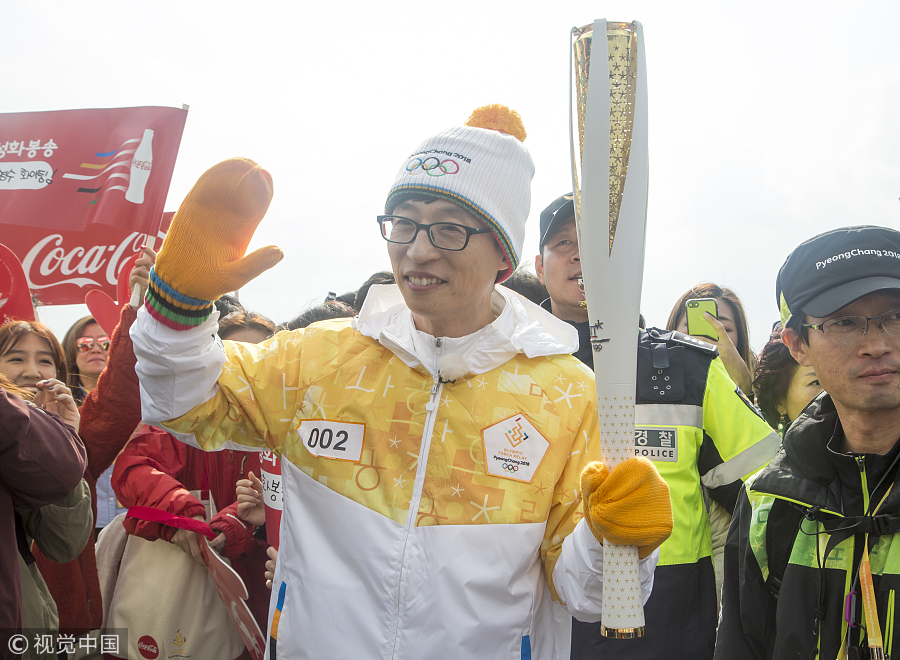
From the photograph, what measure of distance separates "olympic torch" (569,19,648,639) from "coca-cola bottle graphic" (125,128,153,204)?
10.8ft

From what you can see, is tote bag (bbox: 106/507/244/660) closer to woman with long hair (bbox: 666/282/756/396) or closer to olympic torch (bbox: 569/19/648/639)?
olympic torch (bbox: 569/19/648/639)

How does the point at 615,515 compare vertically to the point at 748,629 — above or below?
above

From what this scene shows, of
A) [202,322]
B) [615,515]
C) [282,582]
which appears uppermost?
[202,322]

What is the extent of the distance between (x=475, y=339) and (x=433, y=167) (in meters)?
0.49

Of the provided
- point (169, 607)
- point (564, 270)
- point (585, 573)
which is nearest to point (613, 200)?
point (585, 573)

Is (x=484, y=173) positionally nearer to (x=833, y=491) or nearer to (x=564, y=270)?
(x=564, y=270)

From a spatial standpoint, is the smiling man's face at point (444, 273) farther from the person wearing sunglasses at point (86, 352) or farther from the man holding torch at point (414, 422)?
the person wearing sunglasses at point (86, 352)

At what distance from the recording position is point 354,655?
5.16 feet

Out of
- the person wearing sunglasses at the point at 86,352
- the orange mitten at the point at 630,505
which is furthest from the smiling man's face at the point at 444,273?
the person wearing sunglasses at the point at 86,352

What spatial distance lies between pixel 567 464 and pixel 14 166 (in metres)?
4.48

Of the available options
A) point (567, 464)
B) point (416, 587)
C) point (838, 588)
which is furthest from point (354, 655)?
point (838, 588)

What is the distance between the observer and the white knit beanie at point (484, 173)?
1786mm

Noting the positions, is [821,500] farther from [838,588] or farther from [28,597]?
[28,597]

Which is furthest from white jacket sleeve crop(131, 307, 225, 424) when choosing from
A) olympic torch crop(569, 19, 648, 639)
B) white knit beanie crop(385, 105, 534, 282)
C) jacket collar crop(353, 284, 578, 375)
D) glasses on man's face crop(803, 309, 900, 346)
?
glasses on man's face crop(803, 309, 900, 346)
